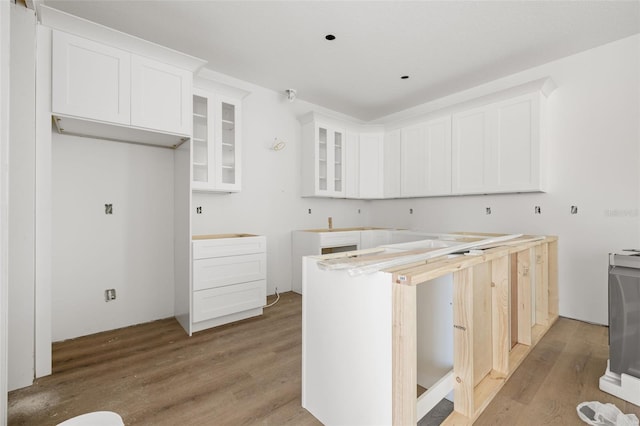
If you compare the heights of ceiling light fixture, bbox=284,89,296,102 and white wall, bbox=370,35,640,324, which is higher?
ceiling light fixture, bbox=284,89,296,102

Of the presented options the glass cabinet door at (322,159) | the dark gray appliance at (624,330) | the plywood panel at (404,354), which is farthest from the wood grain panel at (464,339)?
the glass cabinet door at (322,159)

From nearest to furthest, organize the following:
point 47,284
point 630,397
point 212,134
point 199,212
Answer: point 630,397
point 47,284
point 212,134
point 199,212

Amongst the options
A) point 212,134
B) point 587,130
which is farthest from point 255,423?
point 587,130

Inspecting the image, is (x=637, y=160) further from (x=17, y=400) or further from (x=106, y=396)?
(x=17, y=400)

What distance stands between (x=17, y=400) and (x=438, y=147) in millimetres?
4390

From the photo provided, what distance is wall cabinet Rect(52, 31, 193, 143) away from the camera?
→ 2.03 metres

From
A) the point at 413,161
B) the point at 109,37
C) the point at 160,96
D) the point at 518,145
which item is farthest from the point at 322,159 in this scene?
the point at 109,37

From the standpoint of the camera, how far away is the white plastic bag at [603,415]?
1440 mm

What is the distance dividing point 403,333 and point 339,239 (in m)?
2.75

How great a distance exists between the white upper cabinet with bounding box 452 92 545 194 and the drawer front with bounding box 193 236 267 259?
2.53 meters

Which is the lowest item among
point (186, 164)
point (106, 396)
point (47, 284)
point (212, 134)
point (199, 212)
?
point (106, 396)

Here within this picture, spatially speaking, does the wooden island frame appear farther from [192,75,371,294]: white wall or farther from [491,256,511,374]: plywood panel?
[192,75,371,294]: white wall

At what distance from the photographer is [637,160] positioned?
8.57 ft

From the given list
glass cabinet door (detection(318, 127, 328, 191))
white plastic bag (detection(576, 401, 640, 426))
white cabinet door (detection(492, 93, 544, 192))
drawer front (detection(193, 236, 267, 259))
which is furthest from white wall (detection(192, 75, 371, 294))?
white plastic bag (detection(576, 401, 640, 426))
